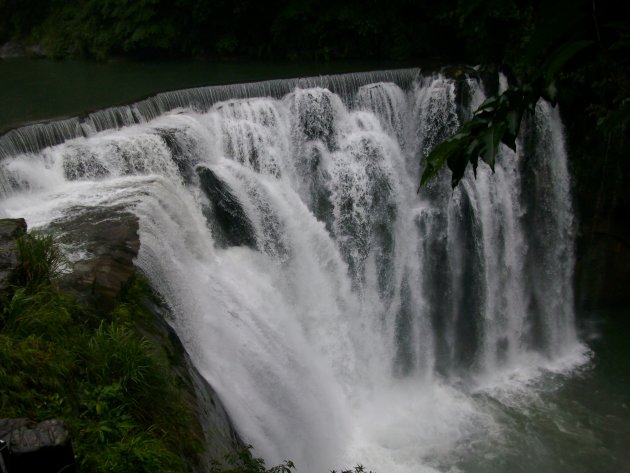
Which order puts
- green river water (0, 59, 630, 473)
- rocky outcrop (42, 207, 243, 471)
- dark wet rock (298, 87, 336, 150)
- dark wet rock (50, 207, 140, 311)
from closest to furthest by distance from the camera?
rocky outcrop (42, 207, 243, 471), dark wet rock (50, 207, 140, 311), green river water (0, 59, 630, 473), dark wet rock (298, 87, 336, 150)

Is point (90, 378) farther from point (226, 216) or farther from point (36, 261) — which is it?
point (226, 216)

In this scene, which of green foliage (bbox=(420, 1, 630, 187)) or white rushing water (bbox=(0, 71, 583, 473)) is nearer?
green foliage (bbox=(420, 1, 630, 187))

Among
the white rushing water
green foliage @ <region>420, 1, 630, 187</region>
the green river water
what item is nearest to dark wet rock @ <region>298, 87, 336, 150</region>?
the white rushing water

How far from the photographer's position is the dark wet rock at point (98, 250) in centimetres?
482

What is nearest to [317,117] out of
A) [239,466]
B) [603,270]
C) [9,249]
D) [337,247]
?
[337,247]

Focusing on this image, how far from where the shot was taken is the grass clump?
345 centimetres

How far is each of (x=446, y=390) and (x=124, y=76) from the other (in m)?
10.4

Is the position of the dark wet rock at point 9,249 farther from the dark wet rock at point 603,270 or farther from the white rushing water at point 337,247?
the dark wet rock at point 603,270

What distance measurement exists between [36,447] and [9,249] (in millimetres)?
2308

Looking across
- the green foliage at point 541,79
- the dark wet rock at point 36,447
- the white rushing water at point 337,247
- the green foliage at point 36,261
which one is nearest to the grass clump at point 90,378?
the green foliage at point 36,261

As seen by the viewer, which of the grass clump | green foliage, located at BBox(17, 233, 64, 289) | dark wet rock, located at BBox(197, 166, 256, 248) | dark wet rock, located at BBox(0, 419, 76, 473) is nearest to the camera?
dark wet rock, located at BBox(0, 419, 76, 473)

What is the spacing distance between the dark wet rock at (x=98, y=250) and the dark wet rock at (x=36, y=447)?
197cm

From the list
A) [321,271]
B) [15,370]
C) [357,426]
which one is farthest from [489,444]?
[15,370]

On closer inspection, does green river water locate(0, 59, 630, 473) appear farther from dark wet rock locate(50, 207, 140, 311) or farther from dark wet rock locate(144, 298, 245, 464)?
dark wet rock locate(144, 298, 245, 464)
